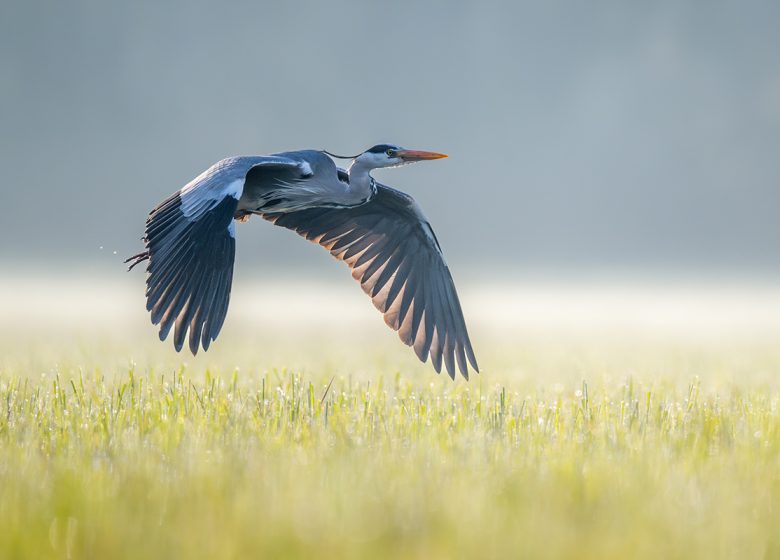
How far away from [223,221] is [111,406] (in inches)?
53.3

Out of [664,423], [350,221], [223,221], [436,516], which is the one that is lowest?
[436,516]

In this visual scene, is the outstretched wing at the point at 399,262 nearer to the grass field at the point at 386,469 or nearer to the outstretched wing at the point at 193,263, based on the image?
the grass field at the point at 386,469

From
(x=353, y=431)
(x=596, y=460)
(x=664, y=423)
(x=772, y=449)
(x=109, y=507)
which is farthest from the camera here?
(x=664, y=423)

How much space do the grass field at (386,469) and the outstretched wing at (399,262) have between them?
0.44 metres

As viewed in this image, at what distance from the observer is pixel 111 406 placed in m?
5.70

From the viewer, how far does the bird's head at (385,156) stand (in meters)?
7.87

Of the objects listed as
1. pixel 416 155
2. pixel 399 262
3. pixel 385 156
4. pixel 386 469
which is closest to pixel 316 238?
pixel 399 262

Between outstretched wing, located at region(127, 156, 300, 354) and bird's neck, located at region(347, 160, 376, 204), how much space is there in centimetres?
176

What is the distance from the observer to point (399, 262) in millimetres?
8383

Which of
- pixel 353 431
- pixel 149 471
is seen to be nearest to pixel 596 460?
pixel 353 431

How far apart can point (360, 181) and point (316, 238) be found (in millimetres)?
973

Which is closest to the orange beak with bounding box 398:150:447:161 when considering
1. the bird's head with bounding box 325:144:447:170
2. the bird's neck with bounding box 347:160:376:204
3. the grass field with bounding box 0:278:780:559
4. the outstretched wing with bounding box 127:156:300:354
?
the bird's head with bounding box 325:144:447:170

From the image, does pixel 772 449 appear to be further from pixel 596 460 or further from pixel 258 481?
pixel 258 481

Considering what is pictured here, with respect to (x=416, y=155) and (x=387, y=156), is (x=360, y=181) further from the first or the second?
(x=416, y=155)
